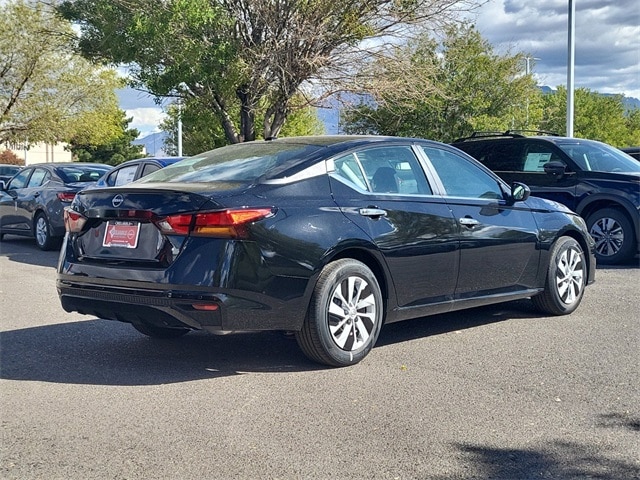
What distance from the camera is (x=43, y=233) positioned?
1391 cm

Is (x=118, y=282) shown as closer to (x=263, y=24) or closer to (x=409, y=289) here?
(x=409, y=289)

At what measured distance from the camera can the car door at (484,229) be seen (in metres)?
6.66

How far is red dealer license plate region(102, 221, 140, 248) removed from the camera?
546 cm

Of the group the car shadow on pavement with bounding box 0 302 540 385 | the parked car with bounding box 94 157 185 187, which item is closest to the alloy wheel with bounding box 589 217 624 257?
the car shadow on pavement with bounding box 0 302 540 385

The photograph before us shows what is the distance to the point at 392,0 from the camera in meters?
17.9

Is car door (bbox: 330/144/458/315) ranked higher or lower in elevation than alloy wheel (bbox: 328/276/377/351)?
higher

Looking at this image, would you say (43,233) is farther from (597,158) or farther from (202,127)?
(202,127)

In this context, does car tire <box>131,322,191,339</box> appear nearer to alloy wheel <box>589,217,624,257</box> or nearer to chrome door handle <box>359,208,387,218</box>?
chrome door handle <box>359,208,387,218</box>

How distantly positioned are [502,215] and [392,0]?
11.8 metres

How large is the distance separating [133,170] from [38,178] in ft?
8.31

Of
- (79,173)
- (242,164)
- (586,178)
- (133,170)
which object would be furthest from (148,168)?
(242,164)

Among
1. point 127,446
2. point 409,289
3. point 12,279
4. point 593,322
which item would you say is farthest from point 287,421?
point 12,279

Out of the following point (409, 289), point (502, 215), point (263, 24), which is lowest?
point (409, 289)

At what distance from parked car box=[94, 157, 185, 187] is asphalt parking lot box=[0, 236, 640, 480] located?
5574 millimetres
